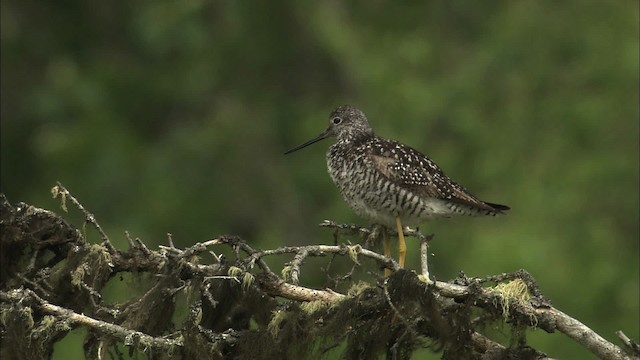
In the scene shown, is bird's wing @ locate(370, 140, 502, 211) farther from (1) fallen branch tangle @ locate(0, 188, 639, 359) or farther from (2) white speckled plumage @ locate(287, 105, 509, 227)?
(1) fallen branch tangle @ locate(0, 188, 639, 359)

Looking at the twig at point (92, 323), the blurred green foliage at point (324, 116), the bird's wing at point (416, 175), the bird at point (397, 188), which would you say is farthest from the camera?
the blurred green foliage at point (324, 116)

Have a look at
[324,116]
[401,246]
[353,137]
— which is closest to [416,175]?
[401,246]

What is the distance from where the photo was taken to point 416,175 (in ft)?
26.2

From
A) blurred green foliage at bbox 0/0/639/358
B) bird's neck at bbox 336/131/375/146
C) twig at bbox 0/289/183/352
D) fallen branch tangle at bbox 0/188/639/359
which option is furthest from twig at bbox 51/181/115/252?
blurred green foliage at bbox 0/0/639/358

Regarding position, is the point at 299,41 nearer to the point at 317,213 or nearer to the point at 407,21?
the point at 407,21

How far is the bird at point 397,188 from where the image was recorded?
774 centimetres

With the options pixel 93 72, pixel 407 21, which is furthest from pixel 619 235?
pixel 93 72

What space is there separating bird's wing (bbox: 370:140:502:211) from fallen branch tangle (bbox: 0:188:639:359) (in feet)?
6.15

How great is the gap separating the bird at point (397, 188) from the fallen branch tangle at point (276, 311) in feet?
5.48

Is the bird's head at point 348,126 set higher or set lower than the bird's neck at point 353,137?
higher

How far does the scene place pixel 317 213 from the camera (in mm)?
16734

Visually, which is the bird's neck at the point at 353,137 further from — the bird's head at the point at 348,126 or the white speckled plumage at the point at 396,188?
the white speckled plumage at the point at 396,188

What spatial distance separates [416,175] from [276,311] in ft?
7.96

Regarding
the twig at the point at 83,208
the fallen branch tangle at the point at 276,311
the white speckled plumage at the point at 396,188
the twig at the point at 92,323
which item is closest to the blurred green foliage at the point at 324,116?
the white speckled plumage at the point at 396,188
